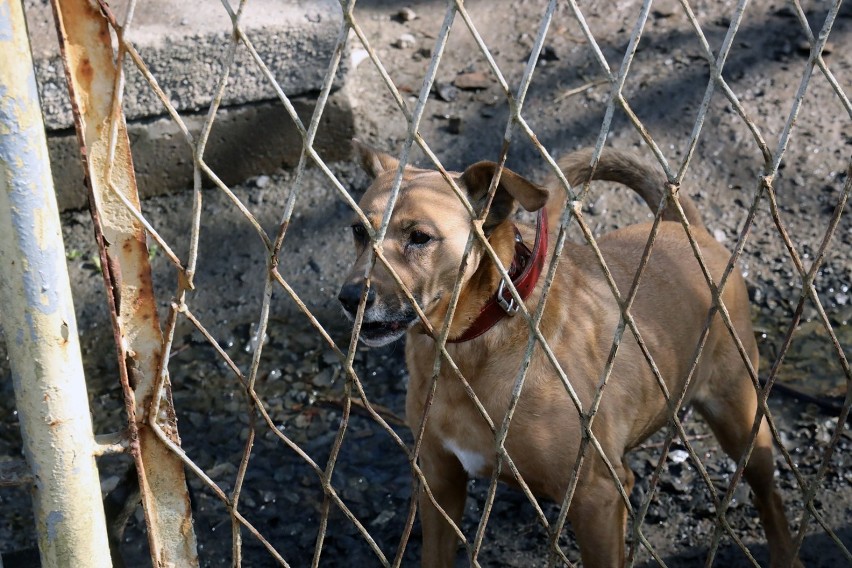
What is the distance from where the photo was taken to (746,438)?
339 cm

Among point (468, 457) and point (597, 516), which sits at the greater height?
point (468, 457)

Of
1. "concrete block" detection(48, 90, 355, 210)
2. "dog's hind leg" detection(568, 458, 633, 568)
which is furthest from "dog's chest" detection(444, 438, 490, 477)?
"concrete block" detection(48, 90, 355, 210)

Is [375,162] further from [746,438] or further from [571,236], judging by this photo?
[571,236]

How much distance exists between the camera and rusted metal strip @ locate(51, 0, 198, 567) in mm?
1658

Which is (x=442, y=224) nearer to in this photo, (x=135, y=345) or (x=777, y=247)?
(x=135, y=345)

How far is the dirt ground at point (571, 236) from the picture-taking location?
3.56 meters

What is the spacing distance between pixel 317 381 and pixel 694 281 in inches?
68.4

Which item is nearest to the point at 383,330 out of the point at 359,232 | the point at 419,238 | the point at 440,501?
the point at 419,238

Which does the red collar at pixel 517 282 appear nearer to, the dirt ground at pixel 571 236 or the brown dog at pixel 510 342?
the brown dog at pixel 510 342

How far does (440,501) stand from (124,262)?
159 centimetres

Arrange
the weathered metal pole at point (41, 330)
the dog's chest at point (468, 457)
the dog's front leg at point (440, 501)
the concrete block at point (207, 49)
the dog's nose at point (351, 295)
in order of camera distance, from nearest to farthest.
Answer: the weathered metal pole at point (41, 330) → the dog's nose at point (351, 295) → the dog's chest at point (468, 457) → the dog's front leg at point (440, 501) → the concrete block at point (207, 49)

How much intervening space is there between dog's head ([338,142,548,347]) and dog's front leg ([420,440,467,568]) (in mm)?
429

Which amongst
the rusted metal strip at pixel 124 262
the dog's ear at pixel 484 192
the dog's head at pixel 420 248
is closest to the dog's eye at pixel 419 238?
the dog's head at pixel 420 248

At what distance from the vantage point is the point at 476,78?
581cm
